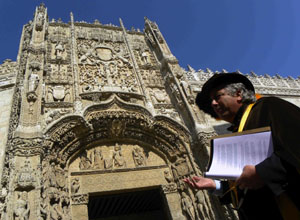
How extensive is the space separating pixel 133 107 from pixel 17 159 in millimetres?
3459

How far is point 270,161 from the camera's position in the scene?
1.30m

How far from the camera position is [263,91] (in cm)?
1105

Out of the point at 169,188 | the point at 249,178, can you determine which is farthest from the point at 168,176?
the point at 249,178

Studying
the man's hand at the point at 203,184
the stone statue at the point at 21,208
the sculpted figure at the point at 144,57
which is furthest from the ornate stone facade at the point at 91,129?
the man's hand at the point at 203,184

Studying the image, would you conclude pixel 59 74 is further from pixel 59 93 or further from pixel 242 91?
pixel 242 91

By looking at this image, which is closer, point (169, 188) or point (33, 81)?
point (33, 81)

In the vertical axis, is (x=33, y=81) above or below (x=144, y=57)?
below

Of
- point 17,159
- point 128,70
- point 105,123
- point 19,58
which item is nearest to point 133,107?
point 105,123

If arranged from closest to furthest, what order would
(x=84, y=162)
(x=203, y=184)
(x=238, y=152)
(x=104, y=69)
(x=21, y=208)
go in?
(x=238, y=152) → (x=203, y=184) → (x=21, y=208) → (x=84, y=162) → (x=104, y=69)

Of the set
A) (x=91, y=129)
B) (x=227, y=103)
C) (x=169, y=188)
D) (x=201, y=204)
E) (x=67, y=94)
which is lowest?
(x=227, y=103)

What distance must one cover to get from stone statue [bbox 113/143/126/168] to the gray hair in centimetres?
515

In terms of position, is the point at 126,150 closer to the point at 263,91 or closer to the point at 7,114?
the point at 7,114

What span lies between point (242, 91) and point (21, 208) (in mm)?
4221

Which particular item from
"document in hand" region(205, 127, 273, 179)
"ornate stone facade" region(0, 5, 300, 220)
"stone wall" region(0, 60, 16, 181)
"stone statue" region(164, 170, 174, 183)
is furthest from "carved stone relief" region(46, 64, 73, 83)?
"document in hand" region(205, 127, 273, 179)
